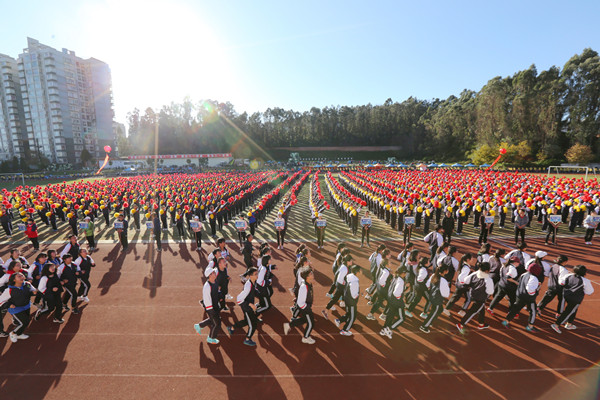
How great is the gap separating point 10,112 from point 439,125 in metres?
118

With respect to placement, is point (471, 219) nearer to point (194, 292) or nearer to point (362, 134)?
point (194, 292)

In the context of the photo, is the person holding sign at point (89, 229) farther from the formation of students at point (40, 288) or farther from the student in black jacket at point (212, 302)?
the student in black jacket at point (212, 302)

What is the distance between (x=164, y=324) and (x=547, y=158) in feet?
206

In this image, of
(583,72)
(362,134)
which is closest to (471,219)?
(583,72)

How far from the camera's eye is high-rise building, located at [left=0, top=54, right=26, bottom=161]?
2970 inches

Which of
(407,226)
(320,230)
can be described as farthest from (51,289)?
(407,226)

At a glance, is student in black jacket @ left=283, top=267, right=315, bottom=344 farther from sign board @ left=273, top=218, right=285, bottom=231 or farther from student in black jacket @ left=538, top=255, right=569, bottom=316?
sign board @ left=273, top=218, right=285, bottom=231

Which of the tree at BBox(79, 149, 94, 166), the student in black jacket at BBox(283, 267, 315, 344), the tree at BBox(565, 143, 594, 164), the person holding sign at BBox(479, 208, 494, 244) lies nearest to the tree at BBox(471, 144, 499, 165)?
the tree at BBox(565, 143, 594, 164)

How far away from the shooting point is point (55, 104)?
73125 mm

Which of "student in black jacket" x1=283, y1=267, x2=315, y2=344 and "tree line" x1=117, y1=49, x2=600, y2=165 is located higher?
"tree line" x1=117, y1=49, x2=600, y2=165

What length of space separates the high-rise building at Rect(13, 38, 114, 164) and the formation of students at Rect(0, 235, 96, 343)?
3384 inches

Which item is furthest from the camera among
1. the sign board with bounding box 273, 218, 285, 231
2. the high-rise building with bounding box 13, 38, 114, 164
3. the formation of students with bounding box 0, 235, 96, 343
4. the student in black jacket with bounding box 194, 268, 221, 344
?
the high-rise building with bounding box 13, 38, 114, 164

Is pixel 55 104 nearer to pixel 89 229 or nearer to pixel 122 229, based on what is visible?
pixel 89 229

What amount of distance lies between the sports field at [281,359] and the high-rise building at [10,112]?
10044cm
